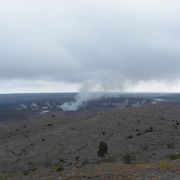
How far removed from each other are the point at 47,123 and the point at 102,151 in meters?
25.1

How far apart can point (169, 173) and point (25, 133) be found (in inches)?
1276

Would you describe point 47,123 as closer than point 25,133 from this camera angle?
No

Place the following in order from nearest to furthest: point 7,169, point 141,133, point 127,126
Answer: point 7,169 < point 141,133 < point 127,126

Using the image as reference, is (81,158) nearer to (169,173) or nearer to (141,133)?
(141,133)

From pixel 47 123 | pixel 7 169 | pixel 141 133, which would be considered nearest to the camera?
pixel 7 169

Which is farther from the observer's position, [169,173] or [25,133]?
[25,133]

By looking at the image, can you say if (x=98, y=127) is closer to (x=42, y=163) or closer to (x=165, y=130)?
(x=165, y=130)

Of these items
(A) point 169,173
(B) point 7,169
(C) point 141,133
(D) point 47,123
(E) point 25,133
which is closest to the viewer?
(A) point 169,173

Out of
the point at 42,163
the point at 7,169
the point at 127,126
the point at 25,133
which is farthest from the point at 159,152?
the point at 25,133

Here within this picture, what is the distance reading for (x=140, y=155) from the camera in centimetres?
3209

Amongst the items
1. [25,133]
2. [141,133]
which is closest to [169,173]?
[141,133]

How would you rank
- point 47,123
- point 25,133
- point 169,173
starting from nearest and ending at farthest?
point 169,173
point 25,133
point 47,123

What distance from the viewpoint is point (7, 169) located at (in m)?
31.4

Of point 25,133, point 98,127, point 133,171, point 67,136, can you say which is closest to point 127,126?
point 98,127
